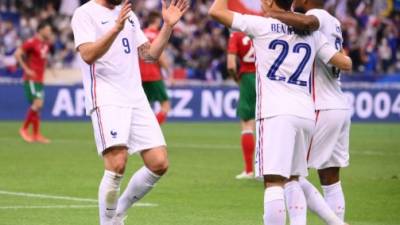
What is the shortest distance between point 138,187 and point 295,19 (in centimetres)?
230

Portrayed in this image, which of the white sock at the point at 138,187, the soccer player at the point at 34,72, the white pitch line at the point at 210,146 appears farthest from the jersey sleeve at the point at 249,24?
the soccer player at the point at 34,72

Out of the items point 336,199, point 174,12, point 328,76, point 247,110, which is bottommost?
point 247,110

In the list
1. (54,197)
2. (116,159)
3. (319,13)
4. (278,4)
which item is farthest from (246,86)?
(278,4)

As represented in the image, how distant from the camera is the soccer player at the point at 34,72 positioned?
22.4 meters

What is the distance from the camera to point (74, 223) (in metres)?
10.9

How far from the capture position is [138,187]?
9.91 metres

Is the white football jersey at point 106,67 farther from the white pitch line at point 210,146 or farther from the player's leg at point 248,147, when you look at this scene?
the white pitch line at point 210,146

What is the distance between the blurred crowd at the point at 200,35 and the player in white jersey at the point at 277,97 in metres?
23.5

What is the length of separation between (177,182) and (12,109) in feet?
49.4

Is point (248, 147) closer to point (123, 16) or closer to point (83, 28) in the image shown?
point (83, 28)

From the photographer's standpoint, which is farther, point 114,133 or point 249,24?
point 114,133

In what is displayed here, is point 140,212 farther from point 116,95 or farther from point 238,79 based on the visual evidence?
point 238,79

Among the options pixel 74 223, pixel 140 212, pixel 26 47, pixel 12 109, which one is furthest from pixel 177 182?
pixel 12 109

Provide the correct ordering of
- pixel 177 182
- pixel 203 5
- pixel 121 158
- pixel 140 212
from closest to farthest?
pixel 121 158
pixel 140 212
pixel 177 182
pixel 203 5
